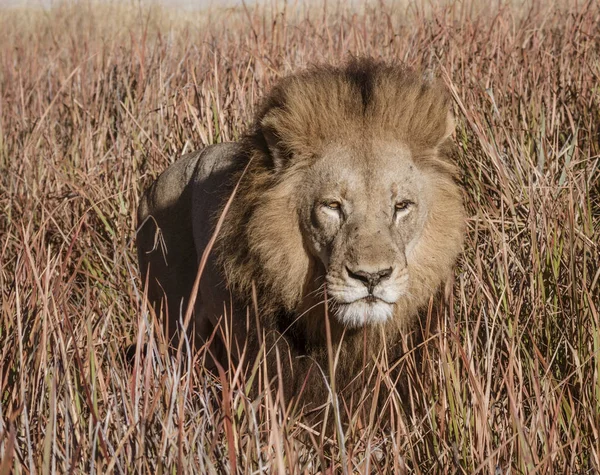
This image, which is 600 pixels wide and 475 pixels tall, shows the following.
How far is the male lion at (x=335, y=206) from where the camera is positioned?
3.15 m

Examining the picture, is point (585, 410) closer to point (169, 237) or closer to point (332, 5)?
point (169, 237)

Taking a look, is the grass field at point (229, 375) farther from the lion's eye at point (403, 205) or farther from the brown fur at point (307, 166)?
the lion's eye at point (403, 205)

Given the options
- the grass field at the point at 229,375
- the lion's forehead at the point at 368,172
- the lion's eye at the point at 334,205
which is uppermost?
the lion's forehead at the point at 368,172

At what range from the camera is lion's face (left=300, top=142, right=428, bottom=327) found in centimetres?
291

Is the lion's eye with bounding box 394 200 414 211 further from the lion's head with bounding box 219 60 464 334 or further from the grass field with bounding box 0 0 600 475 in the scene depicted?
the grass field with bounding box 0 0 600 475

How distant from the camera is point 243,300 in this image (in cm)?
352

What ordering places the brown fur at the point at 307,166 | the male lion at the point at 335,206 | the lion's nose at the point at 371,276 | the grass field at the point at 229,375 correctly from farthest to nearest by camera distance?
the brown fur at the point at 307,166, the male lion at the point at 335,206, the lion's nose at the point at 371,276, the grass field at the point at 229,375

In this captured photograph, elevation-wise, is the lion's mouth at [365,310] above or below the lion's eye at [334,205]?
below

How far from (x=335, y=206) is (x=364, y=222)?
0.17 m

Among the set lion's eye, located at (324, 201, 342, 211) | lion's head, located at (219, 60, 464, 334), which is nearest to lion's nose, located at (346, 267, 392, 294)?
lion's head, located at (219, 60, 464, 334)

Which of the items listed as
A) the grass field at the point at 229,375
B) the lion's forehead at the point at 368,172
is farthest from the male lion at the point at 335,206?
the grass field at the point at 229,375

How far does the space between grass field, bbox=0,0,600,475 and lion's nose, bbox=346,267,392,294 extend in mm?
274

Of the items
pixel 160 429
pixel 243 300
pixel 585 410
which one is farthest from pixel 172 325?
pixel 585 410

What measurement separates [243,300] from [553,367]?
4.11 feet
